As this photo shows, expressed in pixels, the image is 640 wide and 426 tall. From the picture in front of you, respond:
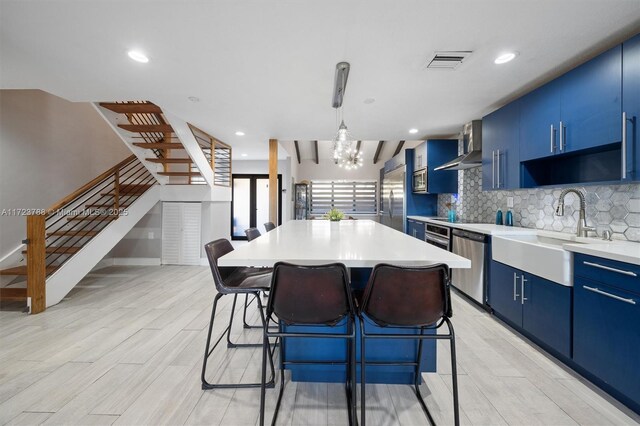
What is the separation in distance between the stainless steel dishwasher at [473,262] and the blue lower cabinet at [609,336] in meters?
1.06

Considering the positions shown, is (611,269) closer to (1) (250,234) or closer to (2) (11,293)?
(1) (250,234)

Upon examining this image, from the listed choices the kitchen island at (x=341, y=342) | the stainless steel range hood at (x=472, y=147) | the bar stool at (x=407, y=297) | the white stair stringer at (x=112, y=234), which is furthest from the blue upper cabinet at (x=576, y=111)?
the white stair stringer at (x=112, y=234)

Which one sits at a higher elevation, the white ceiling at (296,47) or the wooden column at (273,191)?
the white ceiling at (296,47)

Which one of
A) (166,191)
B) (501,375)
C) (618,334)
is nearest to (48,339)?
(166,191)

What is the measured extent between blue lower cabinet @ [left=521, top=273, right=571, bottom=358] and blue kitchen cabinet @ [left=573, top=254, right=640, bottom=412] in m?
0.07

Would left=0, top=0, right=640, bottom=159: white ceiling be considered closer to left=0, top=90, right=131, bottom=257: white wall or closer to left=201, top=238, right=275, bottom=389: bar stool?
left=0, top=90, right=131, bottom=257: white wall

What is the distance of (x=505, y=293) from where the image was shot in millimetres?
2555

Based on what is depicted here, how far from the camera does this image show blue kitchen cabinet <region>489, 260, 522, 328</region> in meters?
2.39

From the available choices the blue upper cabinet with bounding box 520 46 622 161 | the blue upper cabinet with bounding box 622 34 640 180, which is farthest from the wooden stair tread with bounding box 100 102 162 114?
the blue upper cabinet with bounding box 622 34 640 180

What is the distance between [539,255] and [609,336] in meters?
0.64

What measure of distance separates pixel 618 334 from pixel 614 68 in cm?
179

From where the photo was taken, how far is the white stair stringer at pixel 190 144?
3.78 m

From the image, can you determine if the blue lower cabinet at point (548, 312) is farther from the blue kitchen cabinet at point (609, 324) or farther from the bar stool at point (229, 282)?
the bar stool at point (229, 282)

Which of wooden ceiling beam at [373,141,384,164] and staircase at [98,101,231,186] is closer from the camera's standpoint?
staircase at [98,101,231,186]
